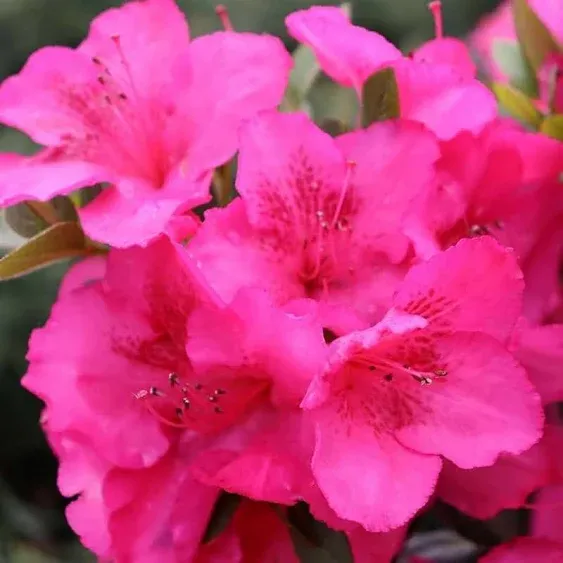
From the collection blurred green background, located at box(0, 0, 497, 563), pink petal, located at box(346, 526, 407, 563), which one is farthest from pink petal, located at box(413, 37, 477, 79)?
blurred green background, located at box(0, 0, 497, 563)

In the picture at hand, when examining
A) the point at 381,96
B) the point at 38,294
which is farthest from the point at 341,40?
the point at 38,294

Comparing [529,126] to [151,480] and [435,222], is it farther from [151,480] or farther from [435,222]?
[151,480]

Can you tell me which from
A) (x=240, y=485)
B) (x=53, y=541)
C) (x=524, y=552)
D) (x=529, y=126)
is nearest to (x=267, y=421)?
(x=240, y=485)

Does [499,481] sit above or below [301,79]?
below

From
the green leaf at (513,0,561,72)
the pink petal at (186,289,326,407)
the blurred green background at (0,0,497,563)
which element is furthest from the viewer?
the blurred green background at (0,0,497,563)

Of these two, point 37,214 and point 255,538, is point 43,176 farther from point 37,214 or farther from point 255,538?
point 255,538

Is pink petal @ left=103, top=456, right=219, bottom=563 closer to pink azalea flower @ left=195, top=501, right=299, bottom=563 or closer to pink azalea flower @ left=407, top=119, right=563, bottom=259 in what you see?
pink azalea flower @ left=195, top=501, right=299, bottom=563
